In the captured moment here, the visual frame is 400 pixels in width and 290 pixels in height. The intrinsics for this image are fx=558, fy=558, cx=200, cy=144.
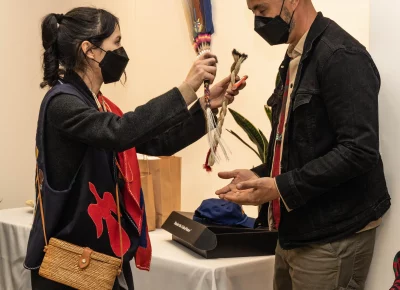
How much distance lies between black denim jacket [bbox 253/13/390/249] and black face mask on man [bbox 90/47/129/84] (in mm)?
554

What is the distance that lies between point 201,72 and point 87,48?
39cm

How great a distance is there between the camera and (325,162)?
1376 mm

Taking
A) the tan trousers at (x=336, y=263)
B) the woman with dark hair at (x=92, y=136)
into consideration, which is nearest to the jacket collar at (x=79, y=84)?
the woman with dark hair at (x=92, y=136)

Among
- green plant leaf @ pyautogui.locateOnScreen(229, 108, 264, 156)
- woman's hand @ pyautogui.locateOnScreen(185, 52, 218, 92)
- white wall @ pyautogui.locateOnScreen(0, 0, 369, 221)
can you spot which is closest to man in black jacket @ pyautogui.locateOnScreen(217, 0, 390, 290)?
woman's hand @ pyautogui.locateOnScreen(185, 52, 218, 92)

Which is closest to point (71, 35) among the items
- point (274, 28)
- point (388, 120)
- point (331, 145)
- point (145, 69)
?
point (274, 28)

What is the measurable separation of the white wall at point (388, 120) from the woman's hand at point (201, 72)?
441 mm

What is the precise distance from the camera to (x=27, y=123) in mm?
3578

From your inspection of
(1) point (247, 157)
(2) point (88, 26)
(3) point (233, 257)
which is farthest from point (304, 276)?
(1) point (247, 157)

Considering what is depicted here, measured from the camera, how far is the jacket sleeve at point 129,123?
1.42 m

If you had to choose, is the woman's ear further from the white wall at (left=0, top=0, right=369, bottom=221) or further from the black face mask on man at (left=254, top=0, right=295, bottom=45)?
the white wall at (left=0, top=0, right=369, bottom=221)

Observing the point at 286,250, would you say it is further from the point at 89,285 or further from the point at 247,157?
the point at 247,157

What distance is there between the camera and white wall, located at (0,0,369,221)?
2.87m

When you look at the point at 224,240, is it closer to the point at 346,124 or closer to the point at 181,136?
the point at 181,136

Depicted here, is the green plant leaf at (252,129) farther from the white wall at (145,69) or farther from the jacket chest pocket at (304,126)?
the jacket chest pocket at (304,126)
